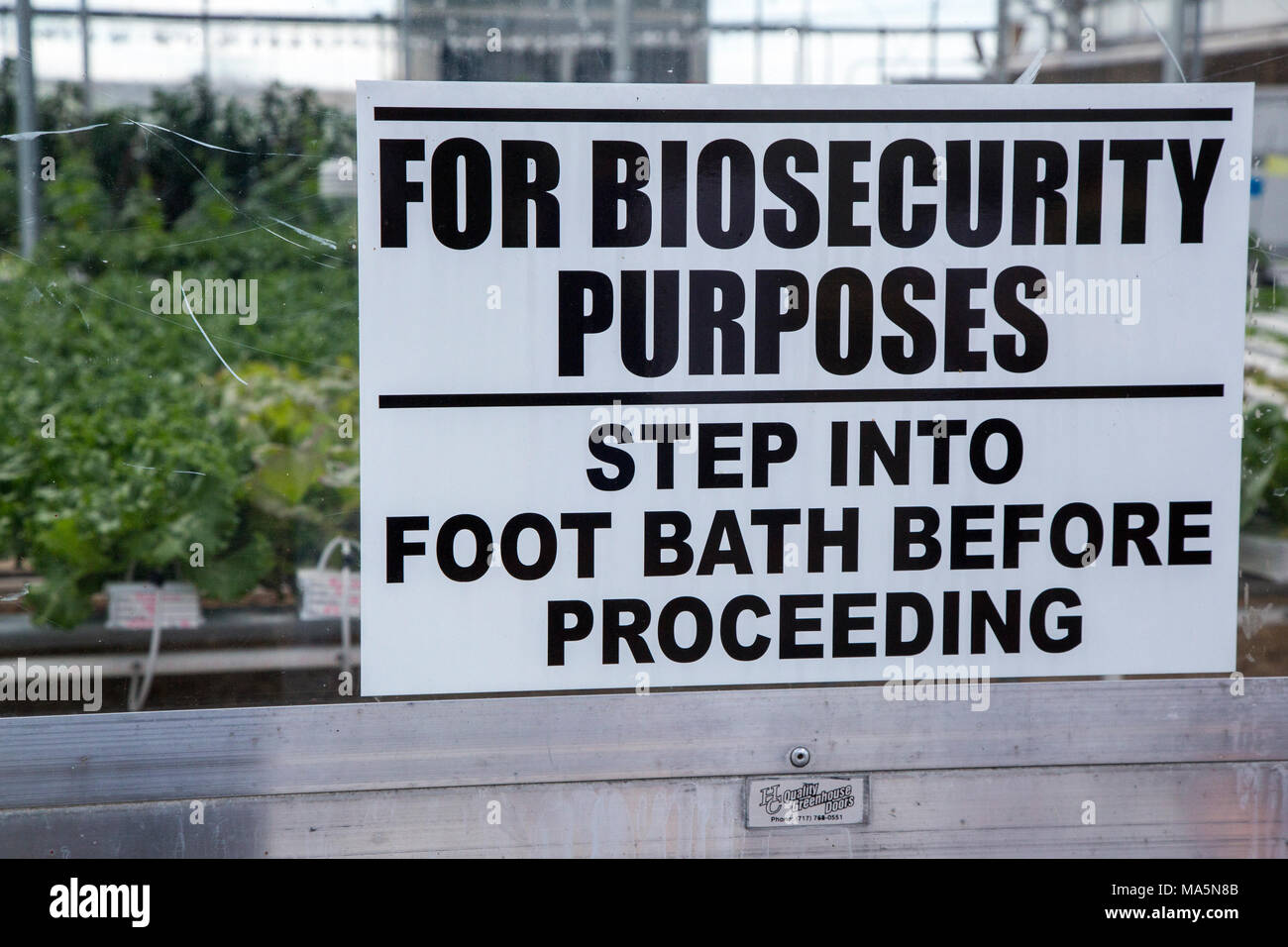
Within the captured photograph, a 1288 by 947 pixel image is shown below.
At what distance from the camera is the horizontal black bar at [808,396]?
1.94m

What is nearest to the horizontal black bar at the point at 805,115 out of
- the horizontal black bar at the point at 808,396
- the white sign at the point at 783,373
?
the white sign at the point at 783,373

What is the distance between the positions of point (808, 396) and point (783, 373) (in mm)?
56

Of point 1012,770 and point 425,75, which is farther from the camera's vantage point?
point 1012,770

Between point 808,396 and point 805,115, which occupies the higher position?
point 805,115

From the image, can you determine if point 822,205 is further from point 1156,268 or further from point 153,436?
point 153,436

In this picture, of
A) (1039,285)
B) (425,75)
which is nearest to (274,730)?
(425,75)

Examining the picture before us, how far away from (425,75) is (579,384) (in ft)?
1.75

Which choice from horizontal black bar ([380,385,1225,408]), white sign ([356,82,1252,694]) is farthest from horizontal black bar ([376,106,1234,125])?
horizontal black bar ([380,385,1225,408])

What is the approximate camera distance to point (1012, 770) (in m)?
2.12

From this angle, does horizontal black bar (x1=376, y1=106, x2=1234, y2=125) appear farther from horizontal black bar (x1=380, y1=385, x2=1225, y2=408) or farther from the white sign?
horizontal black bar (x1=380, y1=385, x2=1225, y2=408)

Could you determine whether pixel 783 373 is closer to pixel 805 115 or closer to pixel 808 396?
pixel 808 396

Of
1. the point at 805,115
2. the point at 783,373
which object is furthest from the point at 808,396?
the point at 805,115

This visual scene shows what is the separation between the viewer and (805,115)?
6.42ft

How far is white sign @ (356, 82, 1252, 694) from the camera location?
6.34 feet
